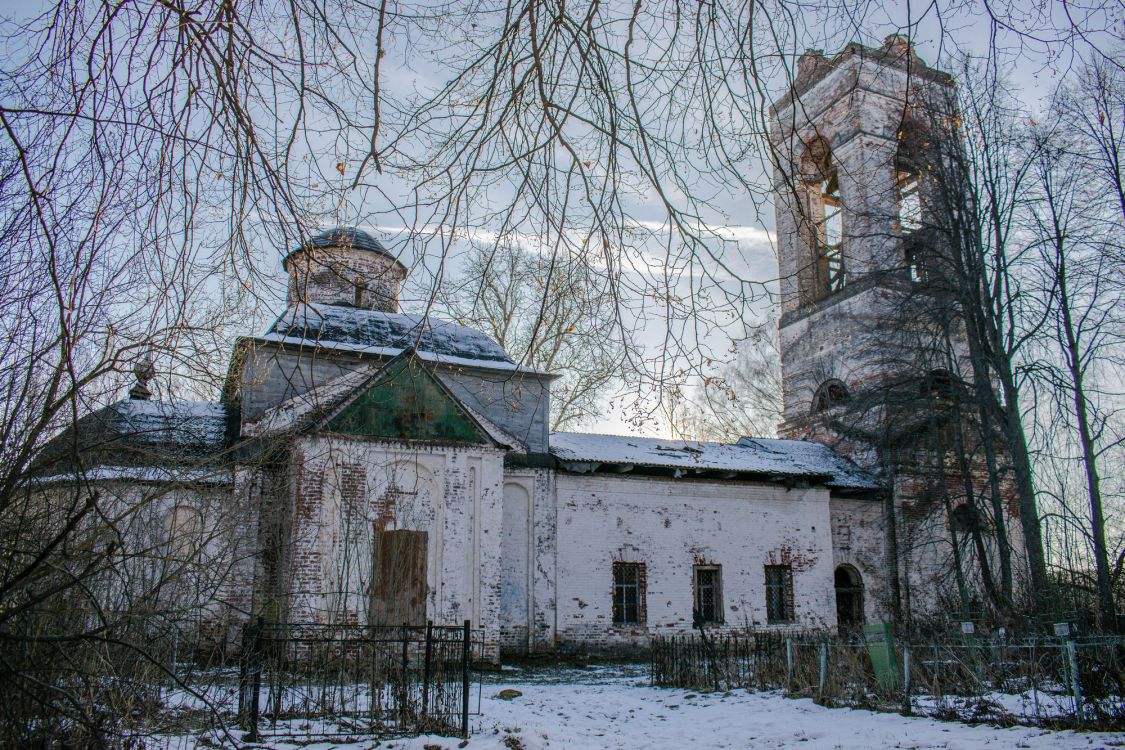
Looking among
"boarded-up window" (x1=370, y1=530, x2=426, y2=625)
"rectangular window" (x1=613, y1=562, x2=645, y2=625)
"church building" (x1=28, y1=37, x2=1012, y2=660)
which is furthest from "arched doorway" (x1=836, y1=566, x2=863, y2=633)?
"boarded-up window" (x1=370, y1=530, x2=426, y2=625)

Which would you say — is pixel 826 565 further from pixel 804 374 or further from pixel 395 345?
pixel 395 345

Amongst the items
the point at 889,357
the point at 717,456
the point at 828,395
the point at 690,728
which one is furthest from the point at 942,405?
the point at 690,728

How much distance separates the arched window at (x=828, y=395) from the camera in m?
23.0

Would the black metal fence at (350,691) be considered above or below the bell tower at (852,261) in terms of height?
below

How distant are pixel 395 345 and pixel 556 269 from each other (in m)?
14.2

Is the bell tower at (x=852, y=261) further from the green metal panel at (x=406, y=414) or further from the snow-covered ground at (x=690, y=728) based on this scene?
the snow-covered ground at (x=690, y=728)

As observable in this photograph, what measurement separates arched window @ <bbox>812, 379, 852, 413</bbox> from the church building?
0.21 ft

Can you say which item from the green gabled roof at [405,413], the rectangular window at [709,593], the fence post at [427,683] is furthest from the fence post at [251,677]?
the rectangular window at [709,593]

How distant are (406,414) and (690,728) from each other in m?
7.81

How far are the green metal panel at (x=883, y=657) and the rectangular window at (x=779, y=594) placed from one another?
8567 millimetres

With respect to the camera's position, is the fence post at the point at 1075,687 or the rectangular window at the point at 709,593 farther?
the rectangular window at the point at 709,593

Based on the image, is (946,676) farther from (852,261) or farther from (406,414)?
(852,261)

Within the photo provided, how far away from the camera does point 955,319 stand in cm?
1894

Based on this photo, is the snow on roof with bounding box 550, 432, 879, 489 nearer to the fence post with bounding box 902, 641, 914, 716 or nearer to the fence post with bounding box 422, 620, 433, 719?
the fence post with bounding box 902, 641, 914, 716
